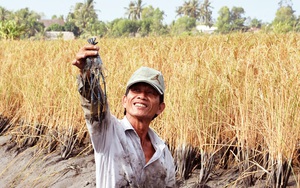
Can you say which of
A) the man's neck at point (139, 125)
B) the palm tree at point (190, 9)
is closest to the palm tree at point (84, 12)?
the palm tree at point (190, 9)

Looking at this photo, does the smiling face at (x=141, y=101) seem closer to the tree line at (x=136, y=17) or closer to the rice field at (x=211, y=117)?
the rice field at (x=211, y=117)

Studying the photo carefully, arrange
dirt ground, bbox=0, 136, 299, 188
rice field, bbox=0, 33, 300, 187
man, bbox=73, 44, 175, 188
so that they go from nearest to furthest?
man, bbox=73, 44, 175, 188 → rice field, bbox=0, 33, 300, 187 → dirt ground, bbox=0, 136, 299, 188

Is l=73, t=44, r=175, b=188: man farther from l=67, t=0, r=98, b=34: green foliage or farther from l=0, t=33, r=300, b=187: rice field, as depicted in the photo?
l=67, t=0, r=98, b=34: green foliage

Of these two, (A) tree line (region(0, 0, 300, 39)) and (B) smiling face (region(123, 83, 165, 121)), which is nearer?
(B) smiling face (region(123, 83, 165, 121))

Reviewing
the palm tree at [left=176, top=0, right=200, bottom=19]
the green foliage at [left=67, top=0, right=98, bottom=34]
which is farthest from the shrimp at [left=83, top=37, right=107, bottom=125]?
the palm tree at [left=176, top=0, right=200, bottom=19]

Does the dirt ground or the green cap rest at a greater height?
the green cap

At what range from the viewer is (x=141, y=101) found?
7.00ft

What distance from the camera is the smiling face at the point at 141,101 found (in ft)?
7.00

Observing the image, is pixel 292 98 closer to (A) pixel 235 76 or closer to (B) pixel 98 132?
(A) pixel 235 76

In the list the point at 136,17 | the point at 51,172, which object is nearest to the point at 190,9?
the point at 136,17

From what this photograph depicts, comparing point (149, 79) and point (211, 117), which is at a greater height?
point (149, 79)

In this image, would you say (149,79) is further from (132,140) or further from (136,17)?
(136,17)

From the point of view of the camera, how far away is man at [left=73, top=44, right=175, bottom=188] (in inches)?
82.5

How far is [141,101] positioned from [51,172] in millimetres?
2844
